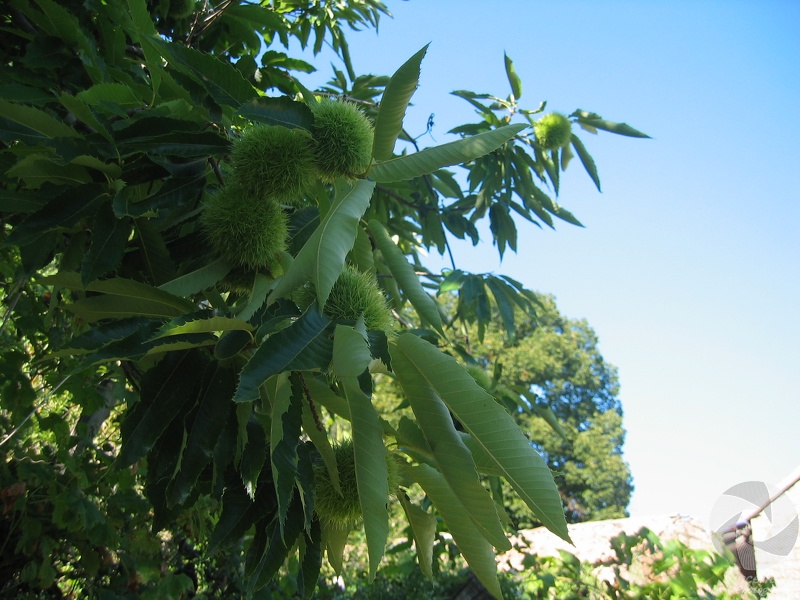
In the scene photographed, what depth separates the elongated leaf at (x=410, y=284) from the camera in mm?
971

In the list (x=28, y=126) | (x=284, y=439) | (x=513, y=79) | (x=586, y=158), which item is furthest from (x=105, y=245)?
(x=513, y=79)

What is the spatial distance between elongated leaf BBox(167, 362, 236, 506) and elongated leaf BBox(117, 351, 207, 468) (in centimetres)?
3

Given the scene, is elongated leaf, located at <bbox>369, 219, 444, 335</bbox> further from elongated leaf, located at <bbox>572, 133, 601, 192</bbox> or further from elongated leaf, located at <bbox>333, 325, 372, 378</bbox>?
elongated leaf, located at <bbox>572, 133, 601, 192</bbox>

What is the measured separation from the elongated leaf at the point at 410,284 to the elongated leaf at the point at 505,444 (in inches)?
8.9

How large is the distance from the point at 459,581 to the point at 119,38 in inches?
98.2

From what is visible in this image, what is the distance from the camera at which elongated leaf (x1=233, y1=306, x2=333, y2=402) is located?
27.3 inches

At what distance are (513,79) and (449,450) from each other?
6.31ft

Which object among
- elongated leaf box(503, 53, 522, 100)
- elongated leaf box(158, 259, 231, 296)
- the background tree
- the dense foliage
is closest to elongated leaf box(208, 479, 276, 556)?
the dense foliage

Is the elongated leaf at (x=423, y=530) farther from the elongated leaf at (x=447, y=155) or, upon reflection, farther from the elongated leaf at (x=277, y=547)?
the elongated leaf at (x=447, y=155)

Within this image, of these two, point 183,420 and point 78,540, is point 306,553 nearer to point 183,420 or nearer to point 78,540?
point 183,420

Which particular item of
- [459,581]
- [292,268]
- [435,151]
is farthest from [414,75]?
[459,581]

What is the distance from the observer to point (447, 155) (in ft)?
2.90

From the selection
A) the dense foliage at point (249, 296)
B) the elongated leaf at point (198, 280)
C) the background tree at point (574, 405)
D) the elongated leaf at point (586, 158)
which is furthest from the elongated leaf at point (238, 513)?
the background tree at point (574, 405)

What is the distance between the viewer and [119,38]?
62.5 inches
